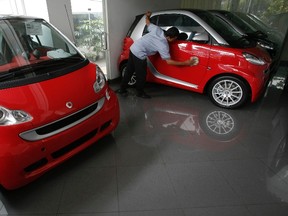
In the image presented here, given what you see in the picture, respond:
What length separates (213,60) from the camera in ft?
10.9

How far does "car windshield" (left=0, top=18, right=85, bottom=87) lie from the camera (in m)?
1.93

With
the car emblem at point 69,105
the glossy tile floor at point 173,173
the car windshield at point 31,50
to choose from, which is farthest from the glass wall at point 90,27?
the car emblem at point 69,105

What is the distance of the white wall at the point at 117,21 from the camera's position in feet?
13.0

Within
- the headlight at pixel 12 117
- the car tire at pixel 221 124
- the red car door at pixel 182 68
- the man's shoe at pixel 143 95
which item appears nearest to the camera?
the headlight at pixel 12 117

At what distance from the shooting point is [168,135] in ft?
9.21

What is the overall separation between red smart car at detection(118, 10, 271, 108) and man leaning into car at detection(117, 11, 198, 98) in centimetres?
18

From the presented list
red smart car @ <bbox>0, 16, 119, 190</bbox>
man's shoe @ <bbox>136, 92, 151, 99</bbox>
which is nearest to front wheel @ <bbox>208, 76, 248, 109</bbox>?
man's shoe @ <bbox>136, 92, 151, 99</bbox>

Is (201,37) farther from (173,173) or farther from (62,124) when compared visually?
(62,124)

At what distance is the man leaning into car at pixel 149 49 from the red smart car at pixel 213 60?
0.18 meters

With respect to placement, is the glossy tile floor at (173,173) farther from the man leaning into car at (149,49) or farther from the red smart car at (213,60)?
the man leaning into car at (149,49)

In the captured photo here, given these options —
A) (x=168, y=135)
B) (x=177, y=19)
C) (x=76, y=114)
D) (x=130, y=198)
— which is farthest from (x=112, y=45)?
(x=130, y=198)

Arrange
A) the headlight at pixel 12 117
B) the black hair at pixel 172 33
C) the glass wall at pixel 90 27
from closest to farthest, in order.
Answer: the headlight at pixel 12 117
the black hair at pixel 172 33
the glass wall at pixel 90 27

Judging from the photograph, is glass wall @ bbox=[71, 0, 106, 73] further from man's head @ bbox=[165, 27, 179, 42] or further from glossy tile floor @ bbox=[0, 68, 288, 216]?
glossy tile floor @ bbox=[0, 68, 288, 216]

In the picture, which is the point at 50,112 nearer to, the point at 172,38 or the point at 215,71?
the point at 172,38
